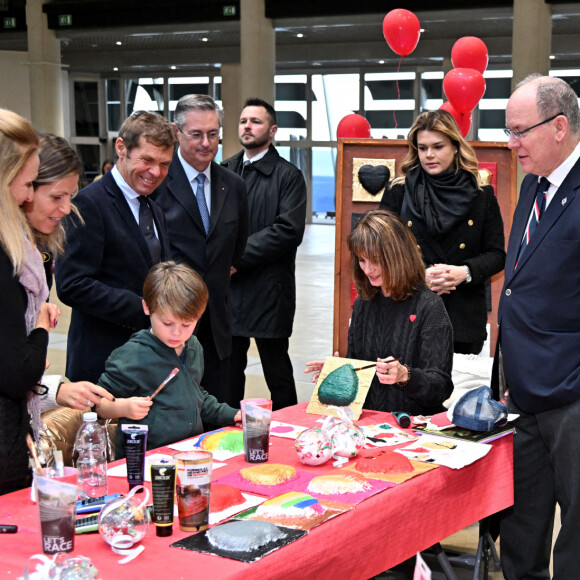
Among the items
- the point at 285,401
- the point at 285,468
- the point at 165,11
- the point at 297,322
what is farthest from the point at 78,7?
the point at 285,468

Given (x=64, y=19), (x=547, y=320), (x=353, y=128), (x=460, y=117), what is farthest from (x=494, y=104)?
(x=547, y=320)

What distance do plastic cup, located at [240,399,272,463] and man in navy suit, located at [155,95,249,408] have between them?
4.45 feet

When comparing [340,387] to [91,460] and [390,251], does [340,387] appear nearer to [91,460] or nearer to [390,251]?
[390,251]

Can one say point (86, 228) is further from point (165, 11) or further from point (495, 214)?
point (165, 11)

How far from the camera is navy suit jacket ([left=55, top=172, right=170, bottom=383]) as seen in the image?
3197 mm

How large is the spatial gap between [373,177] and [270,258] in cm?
94

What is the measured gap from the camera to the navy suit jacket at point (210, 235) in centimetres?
390

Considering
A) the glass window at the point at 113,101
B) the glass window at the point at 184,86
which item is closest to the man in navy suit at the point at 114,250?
the glass window at the point at 184,86

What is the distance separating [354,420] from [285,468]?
65cm

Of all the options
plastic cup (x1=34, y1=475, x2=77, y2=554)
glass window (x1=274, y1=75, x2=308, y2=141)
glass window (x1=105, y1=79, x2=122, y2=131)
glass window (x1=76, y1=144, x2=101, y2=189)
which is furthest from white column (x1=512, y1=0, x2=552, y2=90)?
glass window (x1=76, y1=144, x2=101, y2=189)

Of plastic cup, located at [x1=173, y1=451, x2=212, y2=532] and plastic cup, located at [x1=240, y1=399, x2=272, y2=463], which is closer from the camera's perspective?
plastic cup, located at [x1=173, y1=451, x2=212, y2=532]

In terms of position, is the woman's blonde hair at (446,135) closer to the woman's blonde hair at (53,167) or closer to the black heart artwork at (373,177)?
the black heart artwork at (373,177)

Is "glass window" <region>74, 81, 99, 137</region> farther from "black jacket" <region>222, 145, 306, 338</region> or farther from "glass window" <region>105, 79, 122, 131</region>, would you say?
"black jacket" <region>222, 145, 306, 338</region>

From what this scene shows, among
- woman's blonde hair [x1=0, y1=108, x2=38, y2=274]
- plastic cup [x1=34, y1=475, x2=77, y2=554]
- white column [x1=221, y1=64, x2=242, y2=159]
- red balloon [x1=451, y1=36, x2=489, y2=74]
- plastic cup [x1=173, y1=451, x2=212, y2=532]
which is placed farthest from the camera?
white column [x1=221, y1=64, x2=242, y2=159]
